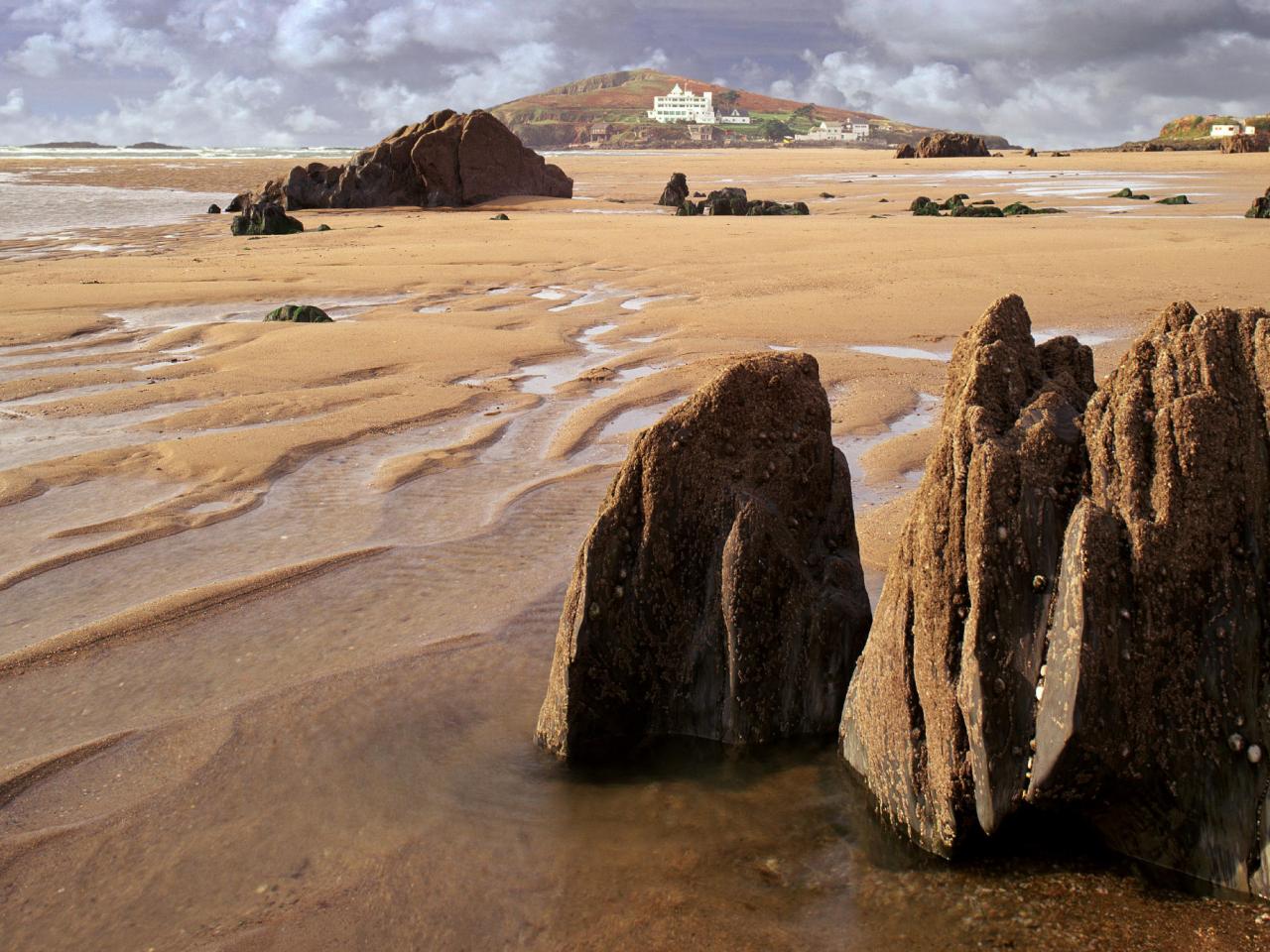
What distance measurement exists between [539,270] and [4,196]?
99.7ft

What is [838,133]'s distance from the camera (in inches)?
6491

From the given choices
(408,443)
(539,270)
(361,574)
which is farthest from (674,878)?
(539,270)

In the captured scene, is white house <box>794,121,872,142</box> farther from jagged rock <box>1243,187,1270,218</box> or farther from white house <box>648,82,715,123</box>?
jagged rock <box>1243,187,1270,218</box>

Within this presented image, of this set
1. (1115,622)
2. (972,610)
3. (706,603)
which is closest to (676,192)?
(706,603)

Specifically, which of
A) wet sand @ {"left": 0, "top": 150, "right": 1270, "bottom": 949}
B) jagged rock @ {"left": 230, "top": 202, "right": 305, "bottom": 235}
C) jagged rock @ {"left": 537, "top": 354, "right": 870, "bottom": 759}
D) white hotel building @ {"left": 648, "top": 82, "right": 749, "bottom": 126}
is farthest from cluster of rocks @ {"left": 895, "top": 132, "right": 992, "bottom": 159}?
white hotel building @ {"left": 648, "top": 82, "right": 749, "bottom": 126}

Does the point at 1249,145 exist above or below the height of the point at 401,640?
above

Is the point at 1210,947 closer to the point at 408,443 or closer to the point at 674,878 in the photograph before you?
the point at 674,878

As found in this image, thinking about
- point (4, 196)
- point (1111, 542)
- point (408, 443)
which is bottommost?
point (408, 443)

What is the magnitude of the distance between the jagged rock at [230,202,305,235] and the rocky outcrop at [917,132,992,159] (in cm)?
4314

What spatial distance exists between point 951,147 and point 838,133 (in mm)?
109159

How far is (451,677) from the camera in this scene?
4348 mm

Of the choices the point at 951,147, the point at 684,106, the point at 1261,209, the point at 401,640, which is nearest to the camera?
the point at 401,640

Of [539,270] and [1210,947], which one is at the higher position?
[539,270]

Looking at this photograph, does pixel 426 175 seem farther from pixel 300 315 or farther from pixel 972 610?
pixel 972 610
